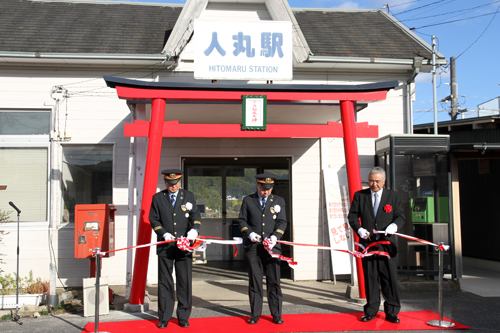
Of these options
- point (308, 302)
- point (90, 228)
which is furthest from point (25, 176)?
point (308, 302)

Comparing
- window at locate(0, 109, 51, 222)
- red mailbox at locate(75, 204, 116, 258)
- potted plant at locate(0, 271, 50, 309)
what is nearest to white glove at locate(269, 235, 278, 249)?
red mailbox at locate(75, 204, 116, 258)

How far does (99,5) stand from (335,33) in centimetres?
547

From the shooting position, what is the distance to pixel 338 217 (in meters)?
8.08

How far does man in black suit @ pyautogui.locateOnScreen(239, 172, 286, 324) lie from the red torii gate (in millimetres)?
1211

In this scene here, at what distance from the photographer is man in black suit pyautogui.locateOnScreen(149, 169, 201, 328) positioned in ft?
16.8

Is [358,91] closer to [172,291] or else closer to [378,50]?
[378,50]

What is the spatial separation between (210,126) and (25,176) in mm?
4064

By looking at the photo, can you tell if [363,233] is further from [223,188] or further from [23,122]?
[23,122]

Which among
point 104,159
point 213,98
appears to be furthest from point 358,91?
point 104,159

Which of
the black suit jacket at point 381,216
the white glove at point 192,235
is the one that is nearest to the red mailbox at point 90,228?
the white glove at point 192,235

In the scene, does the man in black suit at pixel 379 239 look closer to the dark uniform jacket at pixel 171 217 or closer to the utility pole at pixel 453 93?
the dark uniform jacket at pixel 171 217

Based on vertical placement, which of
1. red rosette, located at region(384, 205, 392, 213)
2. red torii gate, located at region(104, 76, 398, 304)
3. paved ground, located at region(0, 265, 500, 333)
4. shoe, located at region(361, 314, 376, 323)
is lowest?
paved ground, located at region(0, 265, 500, 333)

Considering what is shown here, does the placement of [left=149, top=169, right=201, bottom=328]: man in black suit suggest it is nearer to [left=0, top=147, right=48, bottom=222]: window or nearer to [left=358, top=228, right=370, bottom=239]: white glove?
[left=358, top=228, right=370, bottom=239]: white glove

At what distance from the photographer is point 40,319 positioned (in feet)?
18.7
